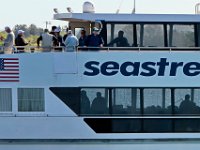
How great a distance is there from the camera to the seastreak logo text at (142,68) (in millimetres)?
13398

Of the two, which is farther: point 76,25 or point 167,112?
point 76,25

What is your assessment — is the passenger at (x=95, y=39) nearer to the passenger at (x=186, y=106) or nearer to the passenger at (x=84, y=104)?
the passenger at (x=84, y=104)

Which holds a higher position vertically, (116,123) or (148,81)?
(148,81)

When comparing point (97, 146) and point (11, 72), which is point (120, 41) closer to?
point (97, 146)

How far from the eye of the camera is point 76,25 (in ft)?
48.9

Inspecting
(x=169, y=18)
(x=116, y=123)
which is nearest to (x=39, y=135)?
(x=116, y=123)

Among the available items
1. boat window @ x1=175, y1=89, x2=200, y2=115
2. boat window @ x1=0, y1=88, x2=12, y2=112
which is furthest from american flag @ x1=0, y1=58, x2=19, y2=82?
boat window @ x1=175, y1=89, x2=200, y2=115

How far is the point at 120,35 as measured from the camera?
14.1m

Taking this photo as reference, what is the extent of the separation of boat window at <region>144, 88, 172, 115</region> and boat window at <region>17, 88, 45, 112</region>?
7.75ft

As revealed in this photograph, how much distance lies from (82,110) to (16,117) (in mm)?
1487

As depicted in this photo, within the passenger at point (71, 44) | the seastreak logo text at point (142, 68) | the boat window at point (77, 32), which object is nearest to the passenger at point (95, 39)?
the passenger at point (71, 44)

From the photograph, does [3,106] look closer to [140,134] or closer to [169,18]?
[140,134]

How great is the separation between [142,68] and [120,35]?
110 centimetres

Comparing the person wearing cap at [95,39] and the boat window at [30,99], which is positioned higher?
the person wearing cap at [95,39]
